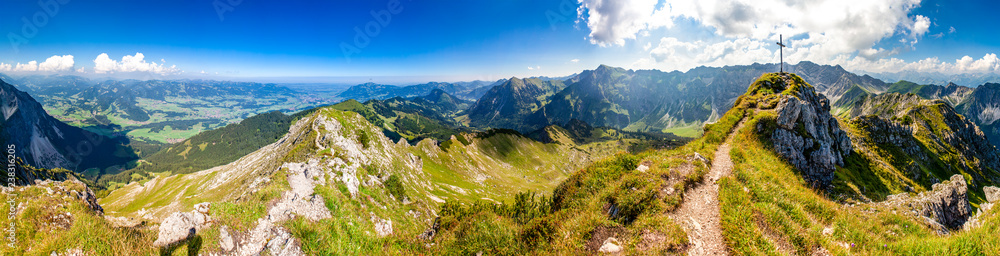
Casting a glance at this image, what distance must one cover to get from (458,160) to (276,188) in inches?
4591

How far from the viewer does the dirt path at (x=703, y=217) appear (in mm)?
9617

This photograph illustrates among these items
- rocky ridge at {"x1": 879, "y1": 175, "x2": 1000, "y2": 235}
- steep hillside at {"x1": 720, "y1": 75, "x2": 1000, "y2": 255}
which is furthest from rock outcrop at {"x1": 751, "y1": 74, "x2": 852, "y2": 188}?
steep hillside at {"x1": 720, "y1": 75, "x2": 1000, "y2": 255}

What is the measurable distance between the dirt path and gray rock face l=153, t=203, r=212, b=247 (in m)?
19.5

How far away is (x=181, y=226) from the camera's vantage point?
13609mm

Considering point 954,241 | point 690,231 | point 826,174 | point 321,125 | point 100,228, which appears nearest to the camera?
point 954,241

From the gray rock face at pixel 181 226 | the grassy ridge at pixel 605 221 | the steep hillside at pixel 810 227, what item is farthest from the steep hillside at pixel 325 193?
the steep hillside at pixel 810 227

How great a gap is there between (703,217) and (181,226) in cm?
2197

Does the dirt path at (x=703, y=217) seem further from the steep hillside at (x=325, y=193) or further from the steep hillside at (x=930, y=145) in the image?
the steep hillside at (x=930, y=145)

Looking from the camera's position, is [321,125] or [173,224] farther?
[321,125]

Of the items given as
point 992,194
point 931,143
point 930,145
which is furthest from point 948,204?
point 931,143

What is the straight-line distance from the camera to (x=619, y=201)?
1189 cm

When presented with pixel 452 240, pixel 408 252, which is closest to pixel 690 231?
pixel 452 240

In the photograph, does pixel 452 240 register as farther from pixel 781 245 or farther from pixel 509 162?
pixel 509 162

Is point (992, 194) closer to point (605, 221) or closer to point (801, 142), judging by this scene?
point (801, 142)
